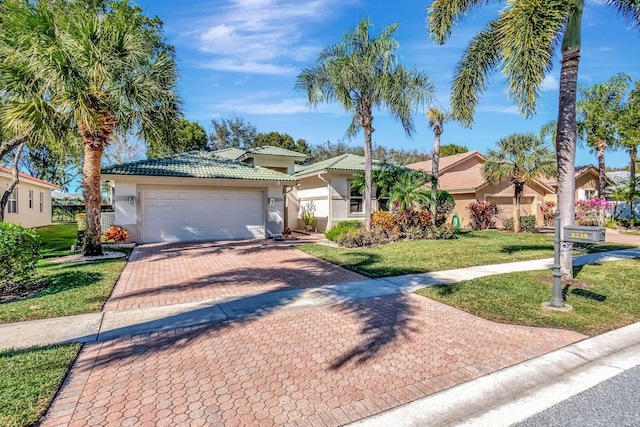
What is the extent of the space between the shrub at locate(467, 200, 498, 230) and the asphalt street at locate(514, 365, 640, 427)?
19062 mm

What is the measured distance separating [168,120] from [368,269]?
8.31 m

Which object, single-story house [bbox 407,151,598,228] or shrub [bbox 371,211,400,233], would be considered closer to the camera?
shrub [bbox 371,211,400,233]

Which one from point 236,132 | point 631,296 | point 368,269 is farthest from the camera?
point 236,132

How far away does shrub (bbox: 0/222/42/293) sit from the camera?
657 centimetres

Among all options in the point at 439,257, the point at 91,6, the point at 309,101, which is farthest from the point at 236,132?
the point at 439,257

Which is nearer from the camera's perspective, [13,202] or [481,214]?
[13,202]

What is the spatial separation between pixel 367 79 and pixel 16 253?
1216cm

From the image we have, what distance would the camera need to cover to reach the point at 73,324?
17.0 ft

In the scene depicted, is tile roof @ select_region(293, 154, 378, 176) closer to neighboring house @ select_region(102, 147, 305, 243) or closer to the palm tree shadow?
neighboring house @ select_region(102, 147, 305, 243)

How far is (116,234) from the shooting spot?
547 inches

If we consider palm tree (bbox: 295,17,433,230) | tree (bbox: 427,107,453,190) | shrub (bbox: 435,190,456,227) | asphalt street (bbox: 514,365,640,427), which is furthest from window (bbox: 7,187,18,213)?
asphalt street (bbox: 514,365,640,427)

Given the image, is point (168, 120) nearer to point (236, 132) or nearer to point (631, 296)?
point (631, 296)

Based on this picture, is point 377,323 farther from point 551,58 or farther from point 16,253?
point 551,58

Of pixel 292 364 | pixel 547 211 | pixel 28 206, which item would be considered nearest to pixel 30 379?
pixel 292 364
